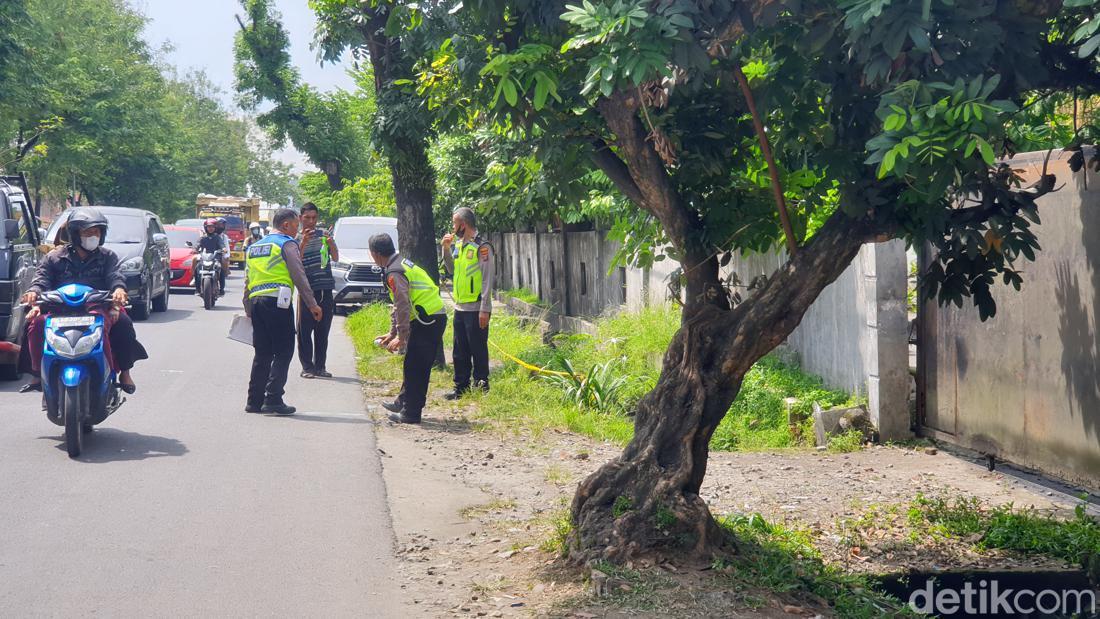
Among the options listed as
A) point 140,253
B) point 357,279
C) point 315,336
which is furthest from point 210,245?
point 315,336

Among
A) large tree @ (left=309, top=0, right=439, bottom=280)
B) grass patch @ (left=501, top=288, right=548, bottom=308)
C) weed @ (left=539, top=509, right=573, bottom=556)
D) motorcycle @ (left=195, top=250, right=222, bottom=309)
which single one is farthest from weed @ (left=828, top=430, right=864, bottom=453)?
motorcycle @ (left=195, top=250, right=222, bottom=309)

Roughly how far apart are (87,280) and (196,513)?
2.84 m

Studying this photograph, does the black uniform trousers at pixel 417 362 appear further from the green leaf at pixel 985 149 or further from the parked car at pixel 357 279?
the parked car at pixel 357 279

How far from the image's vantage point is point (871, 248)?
8.79 metres

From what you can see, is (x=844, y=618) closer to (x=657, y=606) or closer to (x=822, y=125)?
(x=657, y=606)

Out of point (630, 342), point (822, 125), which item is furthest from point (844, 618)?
point (630, 342)

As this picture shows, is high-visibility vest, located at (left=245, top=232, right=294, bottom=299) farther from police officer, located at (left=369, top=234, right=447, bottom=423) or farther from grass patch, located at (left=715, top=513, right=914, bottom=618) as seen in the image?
grass patch, located at (left=715, top=513, right=914, bottom=618)

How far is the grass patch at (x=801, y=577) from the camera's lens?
17.1 feet

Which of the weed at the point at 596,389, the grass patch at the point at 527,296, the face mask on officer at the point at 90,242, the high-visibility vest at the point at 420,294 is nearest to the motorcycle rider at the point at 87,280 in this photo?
the face mask on officer at the point at 90,242

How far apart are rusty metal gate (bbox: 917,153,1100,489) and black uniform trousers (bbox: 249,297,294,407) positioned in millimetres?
5626

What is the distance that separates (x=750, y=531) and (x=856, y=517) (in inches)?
37.6

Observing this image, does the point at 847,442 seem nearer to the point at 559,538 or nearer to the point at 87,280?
the point at 559,538

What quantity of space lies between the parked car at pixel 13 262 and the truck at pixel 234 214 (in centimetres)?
2945

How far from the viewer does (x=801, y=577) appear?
5.41 m
